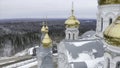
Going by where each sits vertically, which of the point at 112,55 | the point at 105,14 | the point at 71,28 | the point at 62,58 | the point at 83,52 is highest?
the point at 105,14

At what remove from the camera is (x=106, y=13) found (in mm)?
12344

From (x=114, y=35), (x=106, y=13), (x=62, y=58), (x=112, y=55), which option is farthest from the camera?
(x=106, y=13)

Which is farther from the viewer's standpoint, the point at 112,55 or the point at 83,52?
the point at 83,52

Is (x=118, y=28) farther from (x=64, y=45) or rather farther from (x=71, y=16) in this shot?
(x=71, y=16)

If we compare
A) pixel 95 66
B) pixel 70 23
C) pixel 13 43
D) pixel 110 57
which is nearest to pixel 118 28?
pixel 110 57

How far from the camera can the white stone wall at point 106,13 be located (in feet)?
38.1

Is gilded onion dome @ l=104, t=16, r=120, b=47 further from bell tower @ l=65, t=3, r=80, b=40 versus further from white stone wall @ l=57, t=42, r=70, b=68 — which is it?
bell tower @ l=65, t=3, r=80, b=40

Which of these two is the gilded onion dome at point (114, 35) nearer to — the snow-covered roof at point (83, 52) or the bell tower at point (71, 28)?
the snow-covered roof at point (83, 52)

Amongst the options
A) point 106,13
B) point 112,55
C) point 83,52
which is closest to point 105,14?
point 106,13

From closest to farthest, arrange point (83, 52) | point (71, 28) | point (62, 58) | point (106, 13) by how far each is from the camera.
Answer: point (83, 52), point (62, 58), point (106, 13), point (71, 28)

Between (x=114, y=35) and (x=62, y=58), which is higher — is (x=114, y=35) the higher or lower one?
the higher one

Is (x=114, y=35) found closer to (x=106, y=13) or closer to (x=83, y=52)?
(x=83, y=52)

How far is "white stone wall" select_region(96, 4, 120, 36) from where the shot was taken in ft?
38.1

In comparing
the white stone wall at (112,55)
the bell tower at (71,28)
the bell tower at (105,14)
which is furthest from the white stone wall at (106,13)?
the white stone wall at (112,55)
